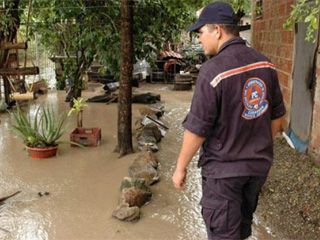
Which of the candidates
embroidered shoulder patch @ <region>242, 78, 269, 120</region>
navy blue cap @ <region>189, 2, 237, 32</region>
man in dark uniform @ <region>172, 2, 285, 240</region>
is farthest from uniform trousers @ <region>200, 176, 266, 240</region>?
navy blue cap @ <region>189, 2, 237, 32</region>

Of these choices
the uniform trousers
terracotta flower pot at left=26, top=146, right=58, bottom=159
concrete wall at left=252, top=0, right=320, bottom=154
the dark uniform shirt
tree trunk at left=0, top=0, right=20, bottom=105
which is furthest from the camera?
tree trunk at left=0, top=0, right=20, bottom=105

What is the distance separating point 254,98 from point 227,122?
183mm

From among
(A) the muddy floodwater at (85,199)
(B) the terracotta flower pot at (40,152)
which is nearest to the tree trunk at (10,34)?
(A) the muddy floodwater at (85,199)

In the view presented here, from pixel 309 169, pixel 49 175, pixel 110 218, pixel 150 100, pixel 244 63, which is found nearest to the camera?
pixel 244 63

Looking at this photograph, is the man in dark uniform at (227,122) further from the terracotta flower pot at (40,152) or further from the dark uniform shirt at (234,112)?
the terracotta flower pot at (40,152)

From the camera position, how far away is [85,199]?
4238 millimetres

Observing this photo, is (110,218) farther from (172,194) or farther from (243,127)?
(243,127)

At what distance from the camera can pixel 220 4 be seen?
2.05m

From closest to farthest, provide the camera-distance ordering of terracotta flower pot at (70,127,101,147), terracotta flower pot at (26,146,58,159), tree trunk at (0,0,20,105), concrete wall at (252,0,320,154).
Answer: concrete wall at (252,0,320,154)
terracotta flower pot at (26,146,58,159)
terracotta flower pot at (70,127,101,147)
tree trunk at (0,0,20,105)

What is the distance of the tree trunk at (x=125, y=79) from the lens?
524 cm

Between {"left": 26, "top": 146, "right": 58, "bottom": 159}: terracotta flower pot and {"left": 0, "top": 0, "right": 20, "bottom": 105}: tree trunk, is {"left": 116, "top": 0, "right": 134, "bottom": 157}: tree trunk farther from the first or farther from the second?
{"left": 0, "top": 0, "right": 20, "bottom": 105}: tree trunk

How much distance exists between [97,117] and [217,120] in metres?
6.47

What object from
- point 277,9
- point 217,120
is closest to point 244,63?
point 217,120

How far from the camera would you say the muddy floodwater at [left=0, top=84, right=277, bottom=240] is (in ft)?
11.5
